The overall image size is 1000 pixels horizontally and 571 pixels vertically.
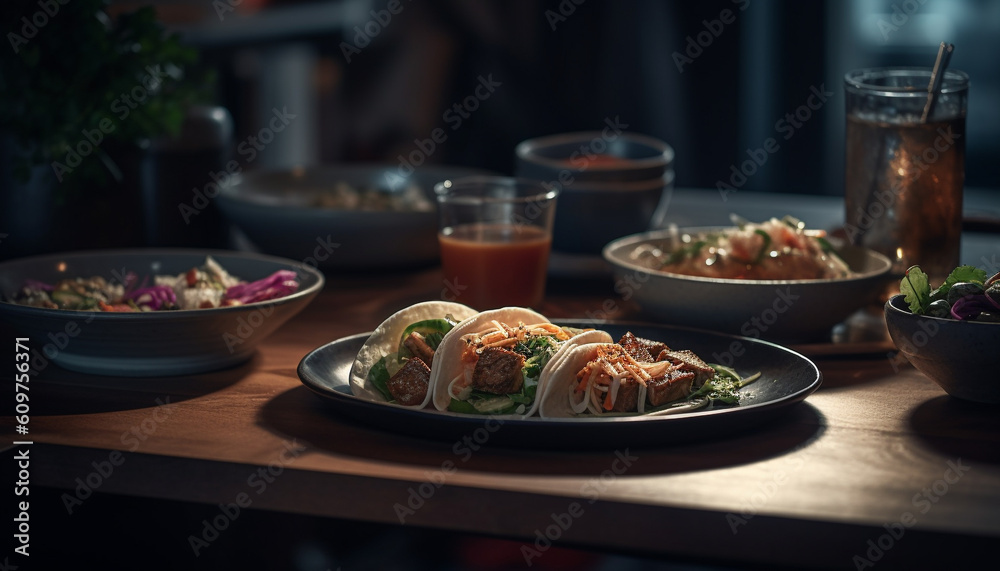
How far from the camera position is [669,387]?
123cm

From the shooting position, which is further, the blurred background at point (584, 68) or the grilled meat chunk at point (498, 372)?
the blurred background at point (584, 68)

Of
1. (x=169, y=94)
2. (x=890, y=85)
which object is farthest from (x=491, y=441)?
(x=169, y=94)

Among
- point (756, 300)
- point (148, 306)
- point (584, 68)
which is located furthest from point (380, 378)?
point (584, 68)

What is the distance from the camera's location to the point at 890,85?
5.72 ft

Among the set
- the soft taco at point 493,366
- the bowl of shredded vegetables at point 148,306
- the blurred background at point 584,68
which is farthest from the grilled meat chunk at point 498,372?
the blurred background at point 584,68

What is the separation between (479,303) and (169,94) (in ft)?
2.50

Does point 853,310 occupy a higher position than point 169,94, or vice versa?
point 169,94

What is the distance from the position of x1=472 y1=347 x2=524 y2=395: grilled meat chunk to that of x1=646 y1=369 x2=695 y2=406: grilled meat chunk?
155mm

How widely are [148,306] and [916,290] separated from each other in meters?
1.11

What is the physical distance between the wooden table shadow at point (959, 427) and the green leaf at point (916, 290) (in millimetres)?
126

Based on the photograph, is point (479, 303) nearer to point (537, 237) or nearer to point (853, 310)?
point (537, 237)

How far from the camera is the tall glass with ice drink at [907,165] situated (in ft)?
5.42

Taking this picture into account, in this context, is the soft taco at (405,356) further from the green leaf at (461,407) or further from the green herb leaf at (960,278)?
the green herb leaf at (960,278)

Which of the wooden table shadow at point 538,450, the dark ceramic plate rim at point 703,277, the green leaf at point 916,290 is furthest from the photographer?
the dark ceramic plate rim at point 703,277
